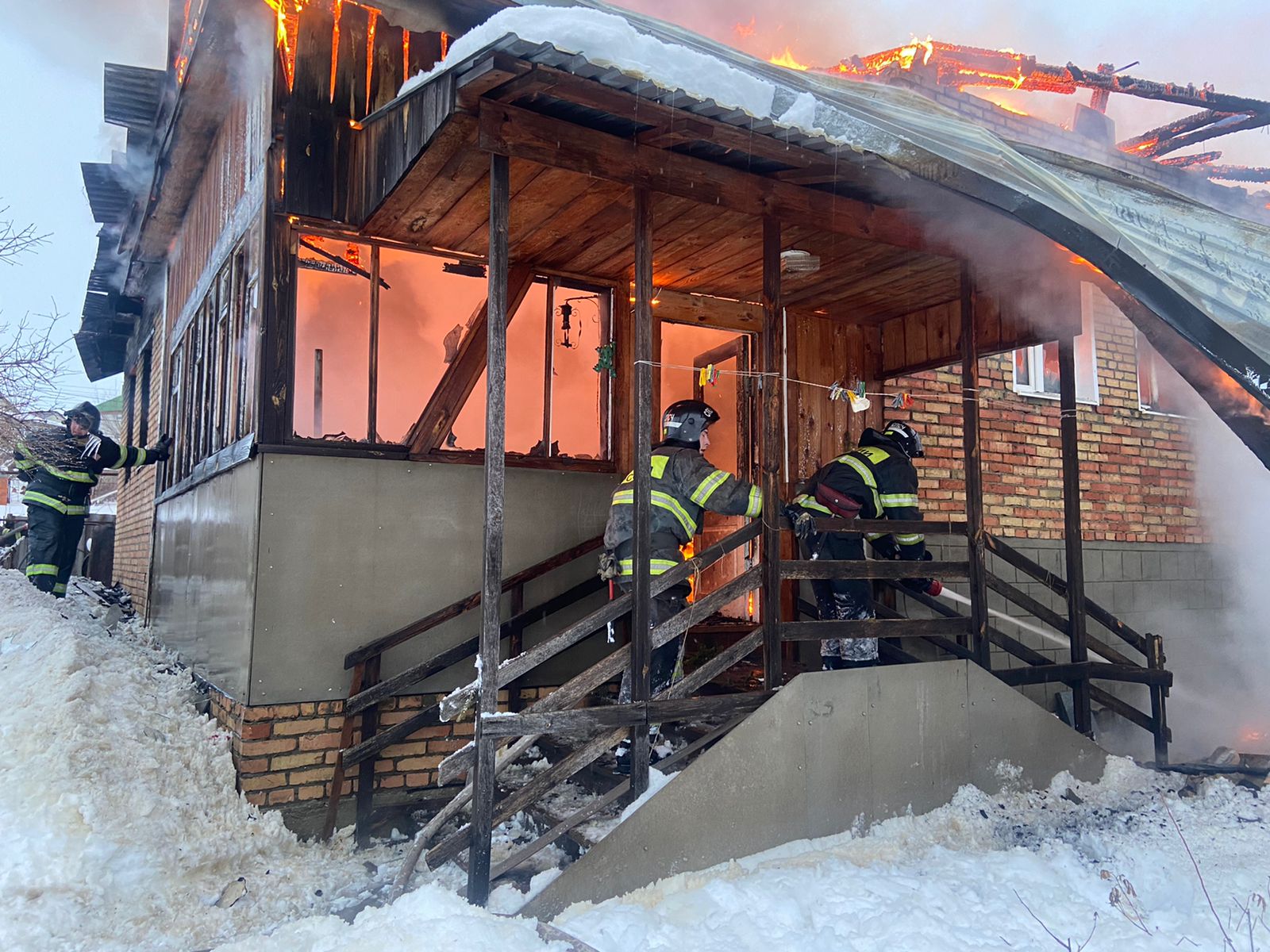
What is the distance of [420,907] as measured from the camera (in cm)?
345

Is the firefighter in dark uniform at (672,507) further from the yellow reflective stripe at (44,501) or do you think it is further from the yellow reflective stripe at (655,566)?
the yellow reflective stripe at (44,501)

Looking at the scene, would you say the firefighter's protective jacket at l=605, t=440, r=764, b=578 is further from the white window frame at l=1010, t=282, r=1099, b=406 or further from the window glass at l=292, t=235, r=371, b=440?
the white window frame at l=1010, t=282, r=1099, b=406

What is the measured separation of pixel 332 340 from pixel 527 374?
1.34 meters

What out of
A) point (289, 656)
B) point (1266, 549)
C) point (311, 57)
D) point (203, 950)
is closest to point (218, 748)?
point (289, 656)

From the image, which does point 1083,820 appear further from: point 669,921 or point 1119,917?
point 669,921

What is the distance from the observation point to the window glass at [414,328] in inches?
225

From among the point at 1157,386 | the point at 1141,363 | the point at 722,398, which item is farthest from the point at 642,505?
the point at 1157,386

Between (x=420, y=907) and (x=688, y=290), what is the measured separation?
4.65 metres

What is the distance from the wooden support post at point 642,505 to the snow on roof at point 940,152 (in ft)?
2.59

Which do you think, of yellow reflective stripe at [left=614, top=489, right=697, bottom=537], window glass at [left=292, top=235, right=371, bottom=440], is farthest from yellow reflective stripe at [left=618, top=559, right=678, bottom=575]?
window glass at [left=292, top=235, right=371, bottom=440]

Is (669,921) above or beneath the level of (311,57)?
beneath

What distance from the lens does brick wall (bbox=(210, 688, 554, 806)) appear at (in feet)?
16.6

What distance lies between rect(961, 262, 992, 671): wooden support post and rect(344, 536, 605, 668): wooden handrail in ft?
8.29

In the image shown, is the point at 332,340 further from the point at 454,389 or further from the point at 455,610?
the point at 455,610
